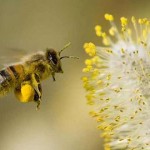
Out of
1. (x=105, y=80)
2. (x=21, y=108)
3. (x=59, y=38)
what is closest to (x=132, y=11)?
(x=59, y=38)

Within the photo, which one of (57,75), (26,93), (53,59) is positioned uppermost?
(57,75)

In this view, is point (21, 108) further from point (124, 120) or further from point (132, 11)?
point (124, 120)

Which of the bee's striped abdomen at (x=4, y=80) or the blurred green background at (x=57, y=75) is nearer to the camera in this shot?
the bee's striped abdomen at (x=4, y=80)

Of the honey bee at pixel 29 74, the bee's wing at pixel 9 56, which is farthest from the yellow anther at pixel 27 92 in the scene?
→ the bee's wing at pixel 9 56

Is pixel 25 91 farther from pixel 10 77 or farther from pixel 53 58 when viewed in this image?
pixel 53 58

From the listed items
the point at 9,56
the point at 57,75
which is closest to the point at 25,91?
the point at 9,56

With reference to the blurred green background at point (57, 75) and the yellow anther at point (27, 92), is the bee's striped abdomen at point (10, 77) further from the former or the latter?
the blurred green background at point (57, 75)
